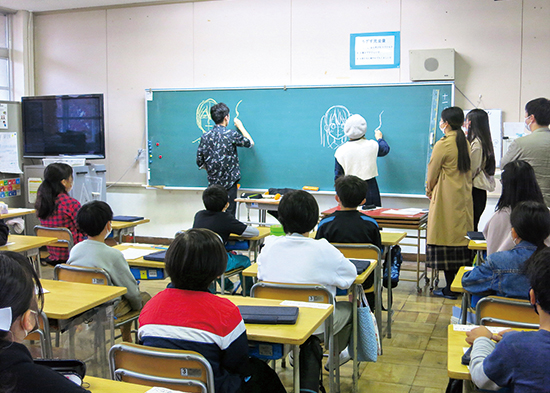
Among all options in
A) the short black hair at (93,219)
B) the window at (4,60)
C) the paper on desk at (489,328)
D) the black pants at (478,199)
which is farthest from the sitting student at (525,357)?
the window at (4,60)

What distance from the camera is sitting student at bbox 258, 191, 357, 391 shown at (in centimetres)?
242

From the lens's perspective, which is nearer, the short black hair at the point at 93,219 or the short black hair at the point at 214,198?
the short black hair at the point at 93,219

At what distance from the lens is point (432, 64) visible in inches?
215

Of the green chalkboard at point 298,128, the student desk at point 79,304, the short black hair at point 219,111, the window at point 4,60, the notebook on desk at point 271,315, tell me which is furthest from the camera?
the window at point 4,60

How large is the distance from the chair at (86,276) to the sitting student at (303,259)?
84cm

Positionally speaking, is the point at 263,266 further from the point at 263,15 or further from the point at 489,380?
the point at 263,15

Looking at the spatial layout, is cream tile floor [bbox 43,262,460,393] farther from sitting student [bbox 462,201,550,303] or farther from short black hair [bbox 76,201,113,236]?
short black hair [bbox 76,201,113,236]

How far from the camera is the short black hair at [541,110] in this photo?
397cm

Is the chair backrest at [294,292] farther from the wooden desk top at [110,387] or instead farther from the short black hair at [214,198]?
the short black hair at [214,198]

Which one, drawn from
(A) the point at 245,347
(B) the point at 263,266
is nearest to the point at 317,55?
(B) the point at 263,266

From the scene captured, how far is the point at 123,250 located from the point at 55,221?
3.32 feet

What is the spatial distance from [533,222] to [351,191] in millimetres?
1186

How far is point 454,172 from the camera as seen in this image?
14.0ft

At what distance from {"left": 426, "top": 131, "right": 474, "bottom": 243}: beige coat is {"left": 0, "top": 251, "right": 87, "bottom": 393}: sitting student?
3630 mm
